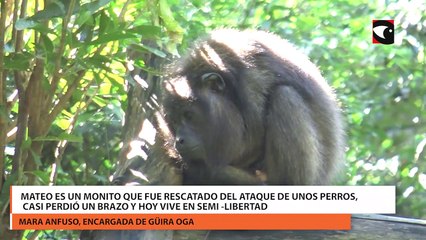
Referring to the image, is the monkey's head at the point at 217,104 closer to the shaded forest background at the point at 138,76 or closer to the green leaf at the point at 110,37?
the shaded forest background at the point at 138,76

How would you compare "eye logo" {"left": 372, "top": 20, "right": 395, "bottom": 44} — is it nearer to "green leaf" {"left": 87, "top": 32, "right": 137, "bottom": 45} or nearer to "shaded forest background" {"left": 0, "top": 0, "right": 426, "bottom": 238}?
"shaded forest background" {"left": 0, "top": 0, "right": 426, "bottom": 238}

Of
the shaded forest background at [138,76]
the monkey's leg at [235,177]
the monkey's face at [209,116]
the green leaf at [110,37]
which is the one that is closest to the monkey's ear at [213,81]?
the monkey's face at [209,116]

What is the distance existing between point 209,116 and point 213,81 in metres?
0.24

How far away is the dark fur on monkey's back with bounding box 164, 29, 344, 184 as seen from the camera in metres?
4.53

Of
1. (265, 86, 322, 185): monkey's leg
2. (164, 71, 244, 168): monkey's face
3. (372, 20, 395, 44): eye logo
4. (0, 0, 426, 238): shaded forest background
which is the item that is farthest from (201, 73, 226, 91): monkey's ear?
(372, 20, 395, 44): eye logo

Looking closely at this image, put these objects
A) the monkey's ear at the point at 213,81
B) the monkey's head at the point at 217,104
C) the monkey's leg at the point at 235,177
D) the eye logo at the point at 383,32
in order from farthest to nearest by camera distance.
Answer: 1. the eye logo at the point at 383,32
2. the monkey's ear at the point at 213,81
3. the monkey's head at the point at 217,104
4. the monkey's leg at the point at 235,177

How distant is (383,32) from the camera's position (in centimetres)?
726

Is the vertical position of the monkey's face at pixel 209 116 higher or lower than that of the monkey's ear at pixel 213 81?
lower

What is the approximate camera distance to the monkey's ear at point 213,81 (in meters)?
4.91

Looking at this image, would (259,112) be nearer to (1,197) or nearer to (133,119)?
(133,119)

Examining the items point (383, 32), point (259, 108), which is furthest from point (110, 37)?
point (383, 32)

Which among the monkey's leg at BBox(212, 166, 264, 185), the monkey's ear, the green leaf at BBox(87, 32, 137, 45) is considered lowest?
the monkey's leg at BBox(212, 166, 264, 185)

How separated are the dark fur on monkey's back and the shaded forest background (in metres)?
0.28

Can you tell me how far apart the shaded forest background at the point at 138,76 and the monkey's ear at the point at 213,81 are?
0.28 metres
